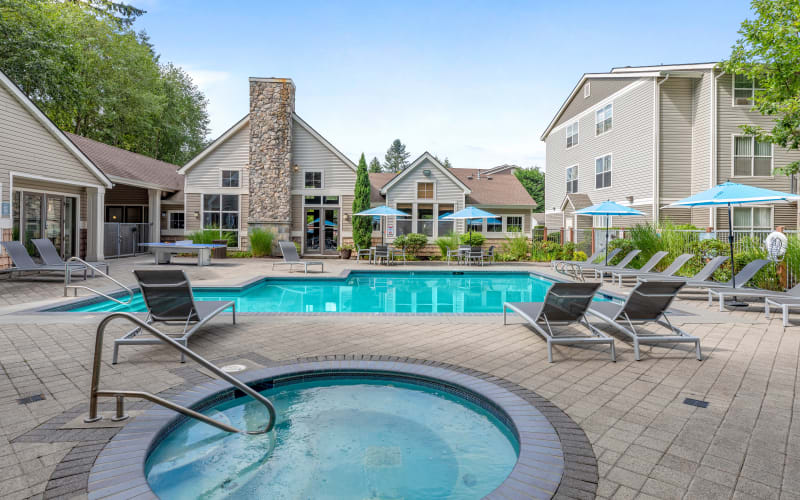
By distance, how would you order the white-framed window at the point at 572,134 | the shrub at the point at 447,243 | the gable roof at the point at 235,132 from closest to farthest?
the shrub at the point at 447,243, the gable roof at the point at 235,132, the white-framed window at the point at 572,134

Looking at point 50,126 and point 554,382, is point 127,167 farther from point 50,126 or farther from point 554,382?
point 554,382

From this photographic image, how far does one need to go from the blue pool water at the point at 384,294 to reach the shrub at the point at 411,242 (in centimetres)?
363

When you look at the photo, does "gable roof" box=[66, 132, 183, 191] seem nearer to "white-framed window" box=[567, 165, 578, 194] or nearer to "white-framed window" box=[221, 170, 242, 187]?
"white-framed window" box=[221, 170, 242, 187]

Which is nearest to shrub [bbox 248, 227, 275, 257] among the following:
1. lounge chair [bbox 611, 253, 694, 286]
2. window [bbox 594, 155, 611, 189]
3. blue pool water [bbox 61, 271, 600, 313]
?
blue pool water [bbox 61, 271, 600, 313]

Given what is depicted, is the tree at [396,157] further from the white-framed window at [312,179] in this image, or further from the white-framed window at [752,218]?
the white-framed window at [752,218]

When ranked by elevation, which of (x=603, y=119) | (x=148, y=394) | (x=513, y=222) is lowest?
(x=148, y=394)

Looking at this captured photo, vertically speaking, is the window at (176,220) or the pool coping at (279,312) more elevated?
the window at (176,220)

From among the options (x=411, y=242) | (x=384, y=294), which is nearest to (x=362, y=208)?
(x=411, y=242)

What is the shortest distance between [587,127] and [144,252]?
2226cm

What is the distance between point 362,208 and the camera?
64.0 feet

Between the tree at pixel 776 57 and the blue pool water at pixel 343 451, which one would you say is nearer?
the blue pool water at pixel 343 451

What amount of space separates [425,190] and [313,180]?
531cm

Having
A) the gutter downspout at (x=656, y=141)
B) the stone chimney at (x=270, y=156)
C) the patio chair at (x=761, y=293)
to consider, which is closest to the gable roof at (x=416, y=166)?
the stone chimney at (x=270, y=156)

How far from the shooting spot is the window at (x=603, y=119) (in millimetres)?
19723
